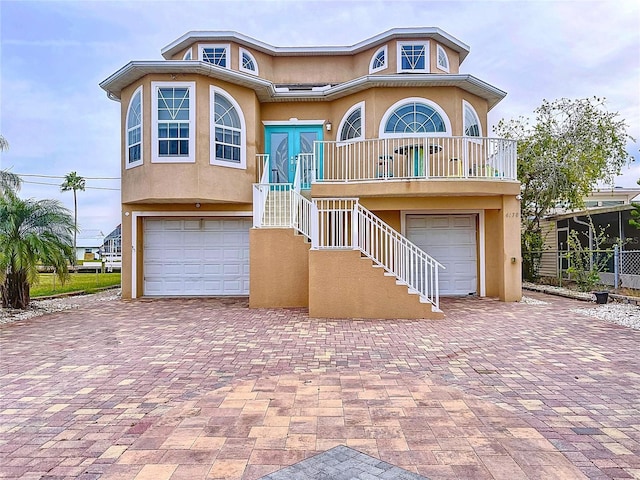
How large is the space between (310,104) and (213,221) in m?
4.86

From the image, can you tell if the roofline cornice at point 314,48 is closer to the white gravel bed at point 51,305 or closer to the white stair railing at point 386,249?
the white stair railing at point 386,249

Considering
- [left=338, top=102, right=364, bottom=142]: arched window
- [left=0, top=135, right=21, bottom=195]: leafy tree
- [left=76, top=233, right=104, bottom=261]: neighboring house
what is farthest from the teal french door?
[left=76, top=233, right=104, bottom=261]: neighboring house

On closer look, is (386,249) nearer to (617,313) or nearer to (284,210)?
(284,210)

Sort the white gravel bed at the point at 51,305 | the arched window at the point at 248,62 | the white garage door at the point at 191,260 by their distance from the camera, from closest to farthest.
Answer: the white gravel bed at the point at 51,305
the white garage door at the point at 191,260
the arched window at the point at 248,62

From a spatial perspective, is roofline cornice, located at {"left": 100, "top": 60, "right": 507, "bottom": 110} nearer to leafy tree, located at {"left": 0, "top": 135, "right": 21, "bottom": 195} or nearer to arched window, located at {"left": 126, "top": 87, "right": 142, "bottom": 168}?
arched window, located at {"left": 126, "top": 87, "right": 142, "bottom": 168}

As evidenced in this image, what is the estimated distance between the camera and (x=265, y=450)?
10.7ft

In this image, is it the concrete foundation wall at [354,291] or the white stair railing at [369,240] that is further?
the white stair railing at [369,240]

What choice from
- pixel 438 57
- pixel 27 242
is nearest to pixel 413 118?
pixel 438 57

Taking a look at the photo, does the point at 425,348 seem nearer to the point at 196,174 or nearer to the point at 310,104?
the point at 196,174

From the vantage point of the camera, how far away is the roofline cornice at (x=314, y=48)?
1481cm

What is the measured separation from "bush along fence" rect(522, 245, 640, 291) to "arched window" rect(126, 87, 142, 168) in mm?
13512

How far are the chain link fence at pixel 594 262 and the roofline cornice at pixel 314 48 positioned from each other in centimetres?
846

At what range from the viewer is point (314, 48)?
15750mm

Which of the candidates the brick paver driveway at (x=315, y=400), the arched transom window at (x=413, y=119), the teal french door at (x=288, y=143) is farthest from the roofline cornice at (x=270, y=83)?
the brick paver driveway at (x=315, y=400)
